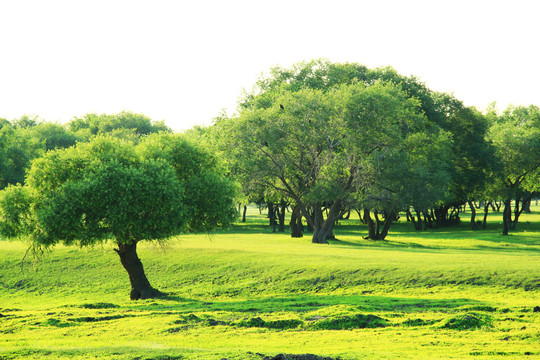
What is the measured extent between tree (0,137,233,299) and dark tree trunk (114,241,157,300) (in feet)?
5.66

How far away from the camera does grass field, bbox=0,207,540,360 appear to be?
585 inches

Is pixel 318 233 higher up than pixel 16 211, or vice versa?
pixel 16 211

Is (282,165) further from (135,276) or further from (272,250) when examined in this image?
(135,276)

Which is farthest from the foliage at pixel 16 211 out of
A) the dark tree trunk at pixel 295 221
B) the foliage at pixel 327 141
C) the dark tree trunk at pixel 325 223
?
the dark tree trunk at pixel 295 221

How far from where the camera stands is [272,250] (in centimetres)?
4094

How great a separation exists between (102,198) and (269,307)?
1048cm

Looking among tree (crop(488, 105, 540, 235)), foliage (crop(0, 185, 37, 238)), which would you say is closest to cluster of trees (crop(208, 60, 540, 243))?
tree (crop(488, 105, 540, 235))

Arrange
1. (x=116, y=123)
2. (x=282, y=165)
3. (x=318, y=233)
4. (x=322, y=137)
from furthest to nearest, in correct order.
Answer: (x=116, y=123) < (x=318, y=233) < (x=282, y=165) < (x=322, y=137)

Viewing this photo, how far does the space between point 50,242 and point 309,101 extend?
27.8 m

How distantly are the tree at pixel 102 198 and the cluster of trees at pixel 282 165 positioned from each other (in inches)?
2.8

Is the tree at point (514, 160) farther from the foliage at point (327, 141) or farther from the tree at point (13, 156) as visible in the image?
the tree at point (13, 156)

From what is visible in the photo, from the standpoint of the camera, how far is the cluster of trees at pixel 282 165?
28.0 m

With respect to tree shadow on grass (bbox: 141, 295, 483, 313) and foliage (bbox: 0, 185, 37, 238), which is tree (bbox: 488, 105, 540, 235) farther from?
foliage (bbox: 0, 185, 37, 238)

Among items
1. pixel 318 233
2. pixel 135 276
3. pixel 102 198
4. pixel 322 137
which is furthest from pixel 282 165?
pixel 102 198
